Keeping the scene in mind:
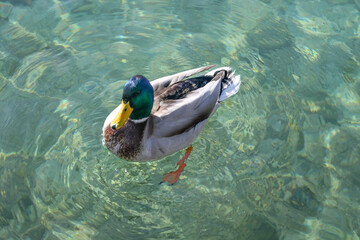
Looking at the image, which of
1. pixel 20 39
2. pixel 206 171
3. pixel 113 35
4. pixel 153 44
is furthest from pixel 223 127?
pixel 20 39

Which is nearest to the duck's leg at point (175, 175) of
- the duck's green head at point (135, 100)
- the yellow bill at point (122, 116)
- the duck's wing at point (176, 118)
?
the duck's wing at point (176, 118)

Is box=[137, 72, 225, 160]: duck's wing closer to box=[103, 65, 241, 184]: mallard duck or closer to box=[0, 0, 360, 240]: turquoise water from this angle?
box=[103, 65, 241, 184]: mallard duck

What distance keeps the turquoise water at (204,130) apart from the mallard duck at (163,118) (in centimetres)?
24

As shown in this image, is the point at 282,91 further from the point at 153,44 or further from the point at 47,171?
the point at 47,171

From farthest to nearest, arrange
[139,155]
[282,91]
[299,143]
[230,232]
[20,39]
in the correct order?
[20,39], [282,91], [299,143], [139,155], [230,232]

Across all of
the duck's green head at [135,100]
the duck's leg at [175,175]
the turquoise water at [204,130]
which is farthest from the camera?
the duck's leg at [175,175]

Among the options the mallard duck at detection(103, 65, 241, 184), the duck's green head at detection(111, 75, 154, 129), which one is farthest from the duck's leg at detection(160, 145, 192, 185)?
the duck's green head at detection(111, 75, 154, 129)

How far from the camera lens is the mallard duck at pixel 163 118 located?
4.04 m

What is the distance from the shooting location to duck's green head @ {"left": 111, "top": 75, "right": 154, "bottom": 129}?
379cm

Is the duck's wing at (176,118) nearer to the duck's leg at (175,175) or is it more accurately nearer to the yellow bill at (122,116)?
the duck's leg at (175,175)

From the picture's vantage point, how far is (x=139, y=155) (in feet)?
13.8

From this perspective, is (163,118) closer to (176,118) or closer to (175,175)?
(176,118)

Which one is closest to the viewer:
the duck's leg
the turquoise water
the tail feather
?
the turquoise water

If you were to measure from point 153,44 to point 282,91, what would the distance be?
5.63 feet
